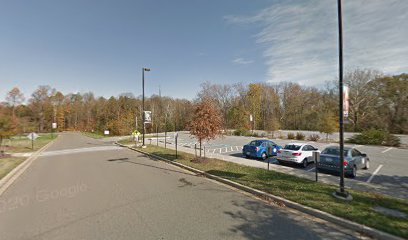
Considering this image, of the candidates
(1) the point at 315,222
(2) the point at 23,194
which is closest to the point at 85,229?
(2) the point at 23,194

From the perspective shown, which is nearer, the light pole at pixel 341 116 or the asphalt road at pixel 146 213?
the asphalt road at pixel 146 213

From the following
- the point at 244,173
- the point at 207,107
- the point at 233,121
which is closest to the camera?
the point at 244,173

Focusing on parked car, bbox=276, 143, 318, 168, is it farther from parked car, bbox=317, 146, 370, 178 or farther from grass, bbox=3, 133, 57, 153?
grass, bbox=3, 133, 57, 153

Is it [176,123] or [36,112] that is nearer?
[176,123]

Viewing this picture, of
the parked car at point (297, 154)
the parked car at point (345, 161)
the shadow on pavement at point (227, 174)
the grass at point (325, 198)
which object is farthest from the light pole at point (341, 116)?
the parked car at point (297, 154)

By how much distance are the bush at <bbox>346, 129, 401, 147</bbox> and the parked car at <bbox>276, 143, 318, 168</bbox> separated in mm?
14682

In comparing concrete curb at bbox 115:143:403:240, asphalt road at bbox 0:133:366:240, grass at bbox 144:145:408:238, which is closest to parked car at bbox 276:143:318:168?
grass at bbox 144:145:408:238

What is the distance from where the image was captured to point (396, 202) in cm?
604

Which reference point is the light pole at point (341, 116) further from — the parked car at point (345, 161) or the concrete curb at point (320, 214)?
the parked car at point (345, 161)

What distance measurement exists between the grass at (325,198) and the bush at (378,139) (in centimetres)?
1868

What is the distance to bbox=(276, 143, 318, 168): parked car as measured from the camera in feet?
38.4

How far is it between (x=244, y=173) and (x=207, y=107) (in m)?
4.53

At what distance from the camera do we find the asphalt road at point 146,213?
15.4 feet

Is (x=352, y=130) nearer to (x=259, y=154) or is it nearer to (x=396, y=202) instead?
(x=259, y=154)
